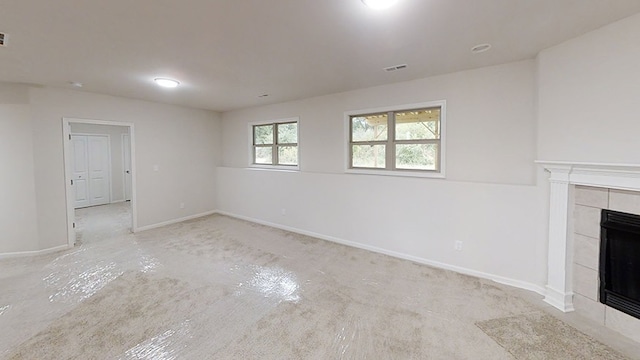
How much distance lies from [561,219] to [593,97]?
117 cm

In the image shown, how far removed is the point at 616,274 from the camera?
2244 mm

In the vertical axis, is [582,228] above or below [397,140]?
below

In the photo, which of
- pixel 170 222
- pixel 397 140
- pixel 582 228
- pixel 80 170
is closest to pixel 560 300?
pixel 582 228

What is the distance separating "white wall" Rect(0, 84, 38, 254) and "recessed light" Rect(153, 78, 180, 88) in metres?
1.96

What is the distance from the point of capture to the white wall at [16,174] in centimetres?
371

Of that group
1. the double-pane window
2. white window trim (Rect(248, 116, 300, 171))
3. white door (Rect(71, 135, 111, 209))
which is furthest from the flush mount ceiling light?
white door (Rect(71, 135, 111, 209))

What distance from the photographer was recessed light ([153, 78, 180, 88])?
3.66 metres

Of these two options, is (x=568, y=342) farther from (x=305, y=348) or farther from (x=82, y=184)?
(x=82, y=184)

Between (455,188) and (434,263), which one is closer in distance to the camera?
(455,188)

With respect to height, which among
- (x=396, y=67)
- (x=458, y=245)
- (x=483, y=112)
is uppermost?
(x=396, y=67)

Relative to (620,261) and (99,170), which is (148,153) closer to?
(99,170)

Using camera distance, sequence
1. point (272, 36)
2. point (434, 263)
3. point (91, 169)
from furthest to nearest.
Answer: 1. point (91, 169)
2. point (434, 263)
3. point (272, 36)

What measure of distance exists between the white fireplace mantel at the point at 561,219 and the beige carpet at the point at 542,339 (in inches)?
13.3

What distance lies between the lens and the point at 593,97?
2.29 meters
